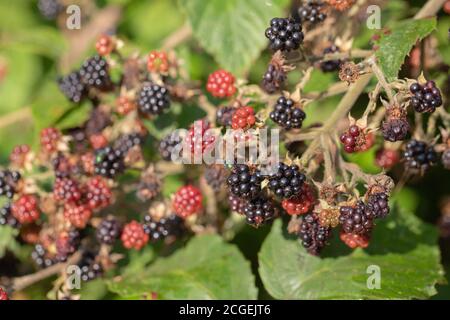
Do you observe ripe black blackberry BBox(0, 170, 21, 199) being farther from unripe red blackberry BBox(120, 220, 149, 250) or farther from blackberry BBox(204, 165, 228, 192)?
blackberry BBox(204, 165, 228, 192)

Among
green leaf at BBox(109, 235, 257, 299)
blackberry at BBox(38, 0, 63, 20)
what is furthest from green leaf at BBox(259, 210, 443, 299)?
blackberry at BBox(38, 0, 63, 20)

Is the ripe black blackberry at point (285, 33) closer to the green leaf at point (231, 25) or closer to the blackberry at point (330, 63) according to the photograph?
the blackberry at point (330, 63)

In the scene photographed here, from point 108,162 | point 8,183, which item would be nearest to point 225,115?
point 108,162

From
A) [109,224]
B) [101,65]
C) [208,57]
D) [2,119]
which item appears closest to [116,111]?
[101,65]

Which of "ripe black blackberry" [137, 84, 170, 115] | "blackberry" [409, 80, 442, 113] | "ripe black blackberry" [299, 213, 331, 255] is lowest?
"ripe black blackberry" [299, 213, 331, 255]

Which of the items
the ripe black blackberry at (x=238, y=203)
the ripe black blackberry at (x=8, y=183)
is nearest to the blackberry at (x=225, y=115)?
the ripe black blackberry at (x=238, y=203)

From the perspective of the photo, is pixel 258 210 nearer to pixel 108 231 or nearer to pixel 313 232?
pixel 313 232

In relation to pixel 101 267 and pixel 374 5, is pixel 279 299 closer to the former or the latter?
pixel 101 267
